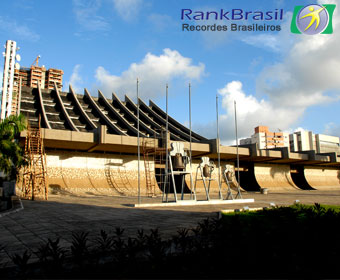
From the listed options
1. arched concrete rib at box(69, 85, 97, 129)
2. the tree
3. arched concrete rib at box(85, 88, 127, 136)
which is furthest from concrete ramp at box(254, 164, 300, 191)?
the tree

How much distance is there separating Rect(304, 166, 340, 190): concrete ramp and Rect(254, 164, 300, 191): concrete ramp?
568 cm

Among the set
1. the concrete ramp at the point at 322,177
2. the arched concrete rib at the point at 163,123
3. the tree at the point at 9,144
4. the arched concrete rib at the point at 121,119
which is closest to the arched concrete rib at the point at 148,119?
the arched concrete rib at the point at 163,123

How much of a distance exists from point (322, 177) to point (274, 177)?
13633 mm

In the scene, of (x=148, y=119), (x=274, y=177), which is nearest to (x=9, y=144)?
(x=148, y=119)

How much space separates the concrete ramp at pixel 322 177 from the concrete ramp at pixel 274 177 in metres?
5.68

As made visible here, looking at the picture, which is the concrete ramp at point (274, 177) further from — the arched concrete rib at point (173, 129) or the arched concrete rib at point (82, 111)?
the arched concrete rib at point (82, 111)

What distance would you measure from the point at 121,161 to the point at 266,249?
2631 cm

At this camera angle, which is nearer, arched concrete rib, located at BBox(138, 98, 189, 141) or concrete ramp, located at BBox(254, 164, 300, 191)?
concrete ramp, located at BBox(254, 164, 300, 191)

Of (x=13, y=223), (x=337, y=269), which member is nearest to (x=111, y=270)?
(x=337, y=269)

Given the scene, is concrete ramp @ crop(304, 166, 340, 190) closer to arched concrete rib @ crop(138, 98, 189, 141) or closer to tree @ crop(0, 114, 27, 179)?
arched concrete rib @ crop(138, 98, 189, 141)

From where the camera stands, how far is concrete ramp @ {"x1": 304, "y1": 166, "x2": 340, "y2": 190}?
46438mm

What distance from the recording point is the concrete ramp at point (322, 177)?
46438 mm

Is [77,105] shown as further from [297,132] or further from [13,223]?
[297,132]

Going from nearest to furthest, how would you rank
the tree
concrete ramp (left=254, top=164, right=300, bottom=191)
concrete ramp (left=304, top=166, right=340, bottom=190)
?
the tree, concrete ramp (left=254, top=164, right=300, bottom=191), concrete ramp (left=304, top=166, right=340, bottom=190)
